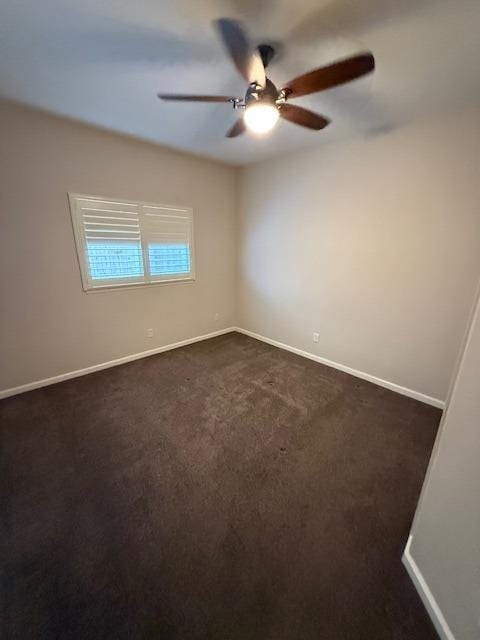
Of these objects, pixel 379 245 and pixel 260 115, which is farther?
pixel 379 245

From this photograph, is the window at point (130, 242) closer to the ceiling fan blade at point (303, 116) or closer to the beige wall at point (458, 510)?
the ceiling fan blade at point (303, 116)

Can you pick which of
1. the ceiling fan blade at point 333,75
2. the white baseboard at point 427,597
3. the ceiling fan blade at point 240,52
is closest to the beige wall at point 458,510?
the white baseboard at point 427,597

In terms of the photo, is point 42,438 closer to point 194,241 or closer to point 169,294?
point 169,294

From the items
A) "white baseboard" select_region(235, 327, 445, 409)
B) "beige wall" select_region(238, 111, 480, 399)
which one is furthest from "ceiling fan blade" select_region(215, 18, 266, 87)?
"white baseboard" select_region(235, 327, 445, 409)

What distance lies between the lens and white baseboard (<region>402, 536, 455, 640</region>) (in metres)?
0.95

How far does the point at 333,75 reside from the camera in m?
1.26

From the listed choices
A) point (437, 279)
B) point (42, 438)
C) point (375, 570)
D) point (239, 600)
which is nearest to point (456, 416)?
point (375, 570)

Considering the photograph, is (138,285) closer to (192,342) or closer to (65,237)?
(65,237)

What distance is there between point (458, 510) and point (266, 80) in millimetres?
2159

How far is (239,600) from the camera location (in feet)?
3.56

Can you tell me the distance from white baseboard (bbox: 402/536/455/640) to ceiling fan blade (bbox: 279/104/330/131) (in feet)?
8.03

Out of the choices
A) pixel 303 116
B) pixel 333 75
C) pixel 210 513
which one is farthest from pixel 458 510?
pixel 303 116

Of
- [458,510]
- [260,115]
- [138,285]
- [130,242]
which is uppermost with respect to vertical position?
[260,115]

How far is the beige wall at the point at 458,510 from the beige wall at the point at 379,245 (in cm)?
167
